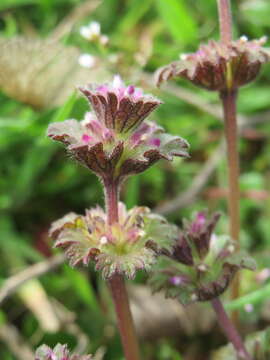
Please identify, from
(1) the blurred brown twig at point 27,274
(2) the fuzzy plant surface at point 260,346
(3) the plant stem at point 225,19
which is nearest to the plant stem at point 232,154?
(3) the plant stem at point 225,19

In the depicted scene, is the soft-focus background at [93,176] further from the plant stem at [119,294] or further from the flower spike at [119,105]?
the flower spike at [119,105]

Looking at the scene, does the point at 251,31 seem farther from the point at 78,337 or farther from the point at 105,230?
the point at 105,230

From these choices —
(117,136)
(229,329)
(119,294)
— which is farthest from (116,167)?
(229,329)

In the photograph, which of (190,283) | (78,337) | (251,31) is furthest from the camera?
(251,31)

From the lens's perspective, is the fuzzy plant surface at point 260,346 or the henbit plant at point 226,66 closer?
the henbit plant at point 226,66

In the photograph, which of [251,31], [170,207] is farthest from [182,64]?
[251,31]

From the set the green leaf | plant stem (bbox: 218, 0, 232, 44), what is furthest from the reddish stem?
the green leaf

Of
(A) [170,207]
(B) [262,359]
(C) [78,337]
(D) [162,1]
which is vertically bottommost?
(B) [262,359]
